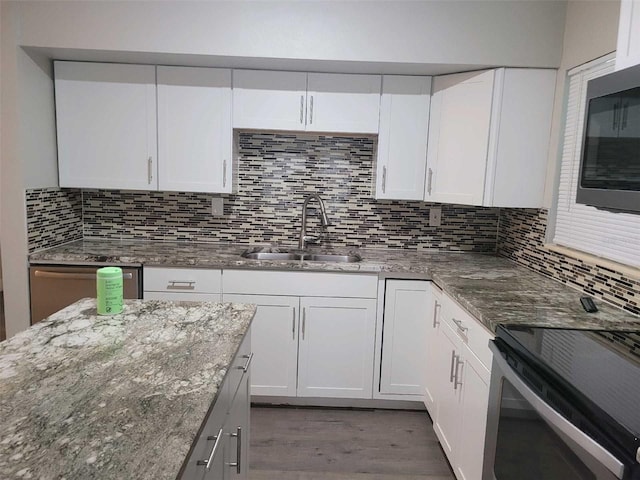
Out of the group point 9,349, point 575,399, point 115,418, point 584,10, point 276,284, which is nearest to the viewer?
point 115,418

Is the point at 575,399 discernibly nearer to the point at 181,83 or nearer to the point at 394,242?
the point at 394,242

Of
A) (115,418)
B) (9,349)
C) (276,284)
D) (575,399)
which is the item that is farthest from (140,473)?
(276,284)

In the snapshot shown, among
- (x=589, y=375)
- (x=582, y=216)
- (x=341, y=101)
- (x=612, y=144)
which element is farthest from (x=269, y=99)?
(x=589, y=375)

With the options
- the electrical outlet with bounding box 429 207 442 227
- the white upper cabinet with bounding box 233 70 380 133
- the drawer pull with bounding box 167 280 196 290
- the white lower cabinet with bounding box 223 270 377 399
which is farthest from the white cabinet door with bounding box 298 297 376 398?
the white upper cabinet with bounding box 233 70 380 133

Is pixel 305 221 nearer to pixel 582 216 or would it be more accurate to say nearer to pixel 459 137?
pixel 459 137

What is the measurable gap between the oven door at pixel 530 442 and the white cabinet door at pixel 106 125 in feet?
7.46

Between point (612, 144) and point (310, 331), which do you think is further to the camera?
point (310, 331)

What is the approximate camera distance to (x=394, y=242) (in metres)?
3.26

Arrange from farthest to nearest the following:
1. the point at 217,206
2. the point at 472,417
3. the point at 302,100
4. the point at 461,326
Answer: the point at 217,206 < the point at 302,100 < the point at 461,326 < the point at 472,417

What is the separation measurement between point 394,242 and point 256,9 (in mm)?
1691

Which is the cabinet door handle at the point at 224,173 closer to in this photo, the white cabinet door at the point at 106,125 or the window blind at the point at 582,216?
the white cabinet door at the point at 106,125

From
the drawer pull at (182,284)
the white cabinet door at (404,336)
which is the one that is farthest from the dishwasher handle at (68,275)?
the white cabinet door at (404,336)

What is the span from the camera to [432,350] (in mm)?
2605

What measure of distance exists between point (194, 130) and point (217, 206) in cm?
57
